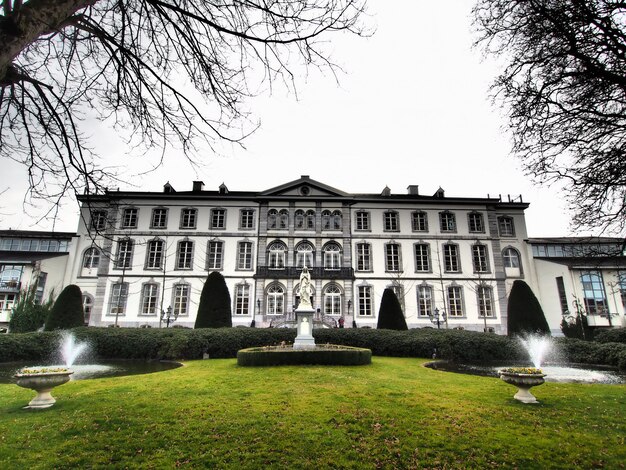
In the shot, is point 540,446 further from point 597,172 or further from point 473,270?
point 473,270

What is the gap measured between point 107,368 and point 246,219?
63.4 ft

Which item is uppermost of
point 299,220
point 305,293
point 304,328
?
point 299,220

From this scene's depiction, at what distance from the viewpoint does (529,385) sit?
8141mm

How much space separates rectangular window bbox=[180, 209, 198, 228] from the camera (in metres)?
32.8

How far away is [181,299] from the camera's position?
102ft

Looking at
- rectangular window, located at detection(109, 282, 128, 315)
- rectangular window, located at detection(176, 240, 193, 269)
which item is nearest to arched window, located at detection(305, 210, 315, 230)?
rectangular window, located at detection(176, 240, 193, 269)

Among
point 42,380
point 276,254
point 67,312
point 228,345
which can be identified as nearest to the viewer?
point 42,380

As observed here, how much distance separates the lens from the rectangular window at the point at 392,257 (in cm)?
3209

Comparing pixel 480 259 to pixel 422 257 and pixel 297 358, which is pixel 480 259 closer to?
pixel 422 257

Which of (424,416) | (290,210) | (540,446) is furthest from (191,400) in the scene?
(290,210)

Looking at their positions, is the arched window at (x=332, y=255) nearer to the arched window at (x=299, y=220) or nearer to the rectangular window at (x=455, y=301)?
the arched window at (x=299, y=220)

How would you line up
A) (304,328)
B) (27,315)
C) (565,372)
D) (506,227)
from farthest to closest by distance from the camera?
(506,227), (27,315), (304,328), (565,372)

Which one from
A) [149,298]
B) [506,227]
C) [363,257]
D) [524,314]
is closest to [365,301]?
[363,257]

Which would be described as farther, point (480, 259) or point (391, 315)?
point (480, 259)
